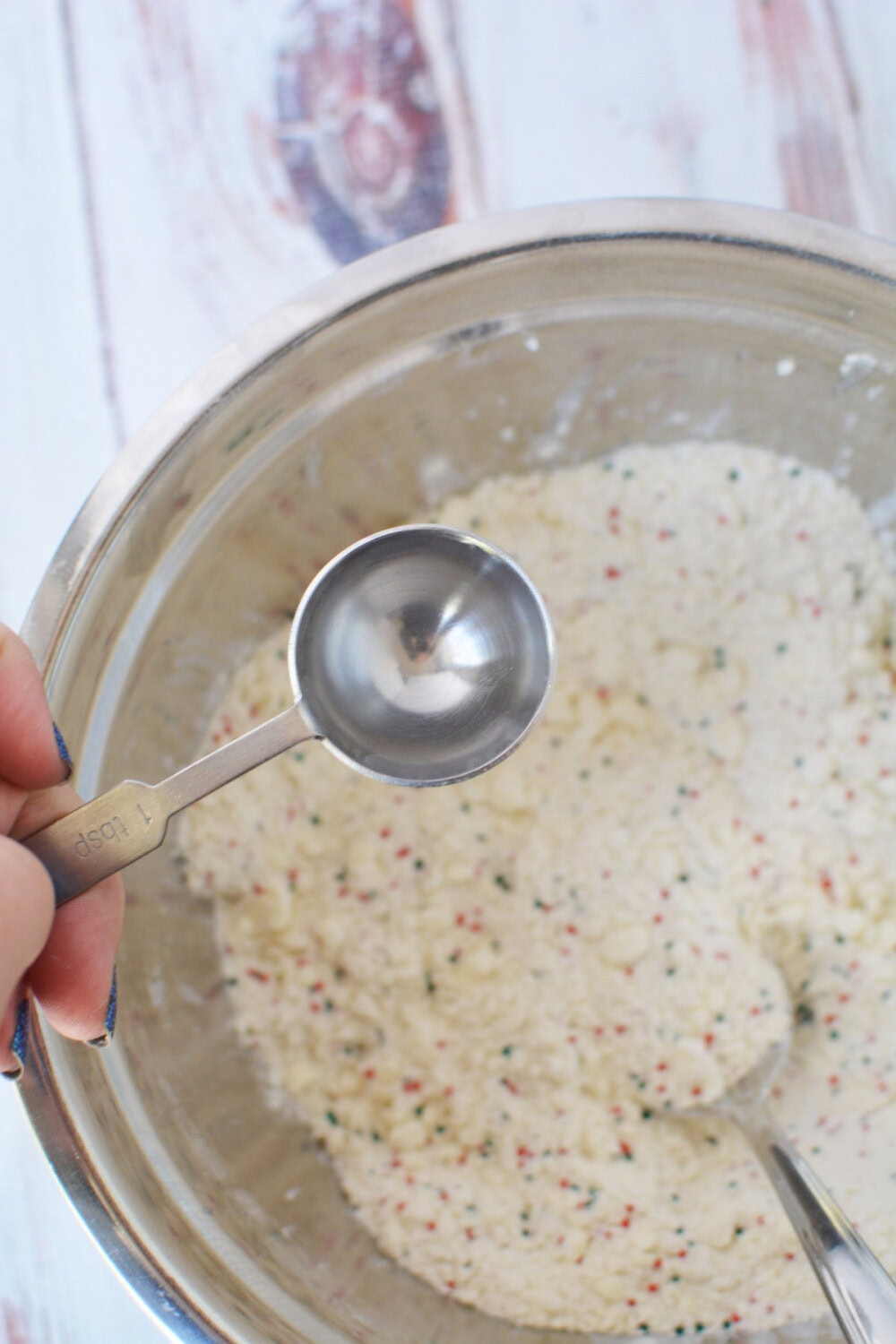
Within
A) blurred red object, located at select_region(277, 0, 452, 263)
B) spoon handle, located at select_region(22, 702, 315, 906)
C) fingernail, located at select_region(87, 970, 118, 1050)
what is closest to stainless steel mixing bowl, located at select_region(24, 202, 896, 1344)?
fingernail, located at select_region(87, 970, 118, 1050)

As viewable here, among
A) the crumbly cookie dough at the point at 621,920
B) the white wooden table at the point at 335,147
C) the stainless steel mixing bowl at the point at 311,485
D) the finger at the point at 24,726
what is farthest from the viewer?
the white wooden table at the point at 335,147

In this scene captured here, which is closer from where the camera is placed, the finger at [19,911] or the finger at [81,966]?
the finger at [19,911]

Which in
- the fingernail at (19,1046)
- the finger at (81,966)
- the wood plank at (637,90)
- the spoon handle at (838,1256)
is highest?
the wood plank at (637,90)

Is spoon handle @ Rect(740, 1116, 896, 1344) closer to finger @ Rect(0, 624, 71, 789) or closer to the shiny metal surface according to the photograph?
the shiny metal surface

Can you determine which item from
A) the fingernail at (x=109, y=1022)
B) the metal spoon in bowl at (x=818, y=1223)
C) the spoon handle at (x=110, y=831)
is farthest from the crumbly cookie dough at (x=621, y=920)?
the spoon handle at (x=110, y=831)

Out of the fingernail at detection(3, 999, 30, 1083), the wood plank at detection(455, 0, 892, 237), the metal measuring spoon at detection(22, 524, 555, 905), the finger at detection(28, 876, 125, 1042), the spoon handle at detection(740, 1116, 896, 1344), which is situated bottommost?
the spoon handle at detection(740, 1116, 896, 1344)

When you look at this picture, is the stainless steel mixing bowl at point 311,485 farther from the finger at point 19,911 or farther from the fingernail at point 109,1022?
the finger at point 19,911

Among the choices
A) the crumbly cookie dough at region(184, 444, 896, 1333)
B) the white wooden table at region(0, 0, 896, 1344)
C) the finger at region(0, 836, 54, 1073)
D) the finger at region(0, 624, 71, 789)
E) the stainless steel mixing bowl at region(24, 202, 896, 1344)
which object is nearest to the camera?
the finger at region(0, 836, 54, 1073)
